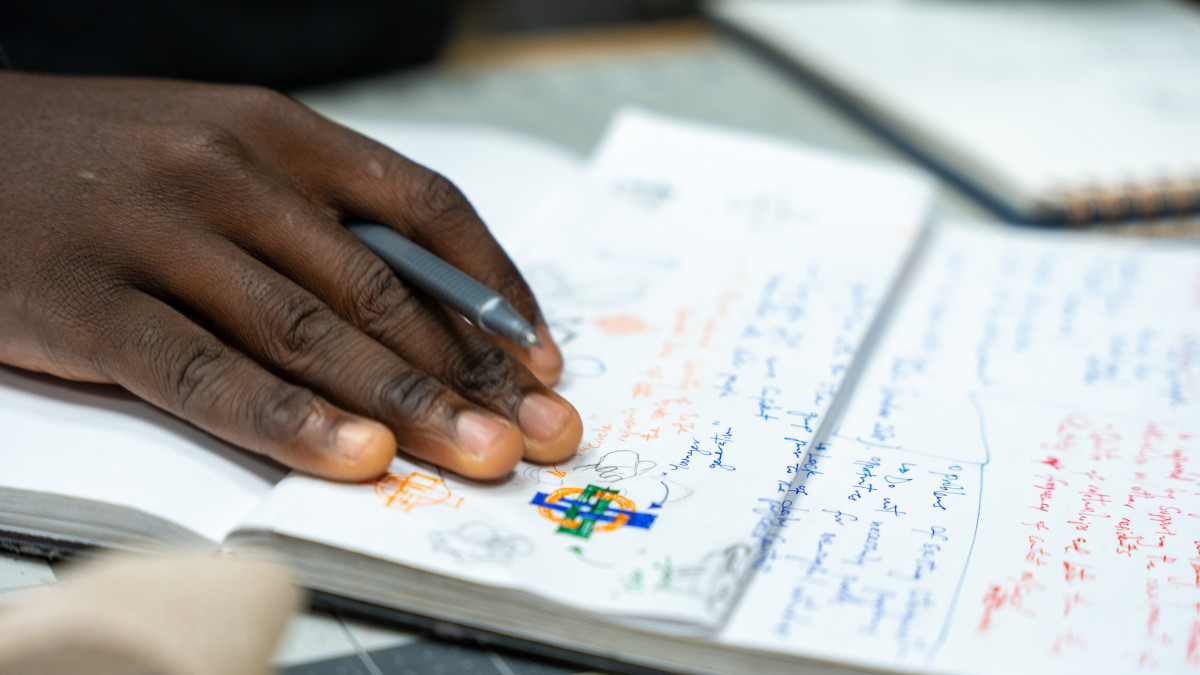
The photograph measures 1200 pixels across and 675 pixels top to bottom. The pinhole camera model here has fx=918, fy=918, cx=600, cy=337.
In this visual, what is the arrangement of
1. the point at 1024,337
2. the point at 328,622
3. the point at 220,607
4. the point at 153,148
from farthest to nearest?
the point at 1024,337 < the point at 153,148 < the point at 328,622 < the point at 220,607

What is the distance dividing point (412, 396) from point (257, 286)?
0.09m

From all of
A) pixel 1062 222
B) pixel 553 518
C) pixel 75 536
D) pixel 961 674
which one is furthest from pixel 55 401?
pixel 1062 222

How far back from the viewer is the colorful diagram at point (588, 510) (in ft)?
1.17

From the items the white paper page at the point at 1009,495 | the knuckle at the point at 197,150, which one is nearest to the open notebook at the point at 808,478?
the white paper page at the point at 1009,495

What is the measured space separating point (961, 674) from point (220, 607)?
0.23m

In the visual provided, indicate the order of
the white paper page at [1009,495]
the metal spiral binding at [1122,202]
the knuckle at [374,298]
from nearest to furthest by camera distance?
1. the white paper page at [1009,495]
2. the knuckle at [374,298]
3. the metal spiral binding at [1122,202]

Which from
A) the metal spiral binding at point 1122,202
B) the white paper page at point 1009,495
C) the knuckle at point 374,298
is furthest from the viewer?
the metal spiral binding at point 1122,202

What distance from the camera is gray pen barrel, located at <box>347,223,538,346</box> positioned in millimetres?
390

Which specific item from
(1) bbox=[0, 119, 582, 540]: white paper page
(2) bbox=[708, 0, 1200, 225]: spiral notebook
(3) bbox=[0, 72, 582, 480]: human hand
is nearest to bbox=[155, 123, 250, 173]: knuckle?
(3) bbox=[0, 72, 582, 480]: human hand

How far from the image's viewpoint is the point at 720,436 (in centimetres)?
42

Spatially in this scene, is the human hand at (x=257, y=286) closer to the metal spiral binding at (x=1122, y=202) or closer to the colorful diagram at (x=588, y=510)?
the colorful diagram at (x=588, y=510)

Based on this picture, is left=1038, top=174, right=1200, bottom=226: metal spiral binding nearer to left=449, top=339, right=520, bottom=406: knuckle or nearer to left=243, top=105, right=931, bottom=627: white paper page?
left=243, top=105, right=931, bottom=627: white paper page

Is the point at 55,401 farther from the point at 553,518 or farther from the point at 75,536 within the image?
the point at 553,518

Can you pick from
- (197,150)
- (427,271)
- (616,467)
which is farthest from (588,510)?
(197,150)
